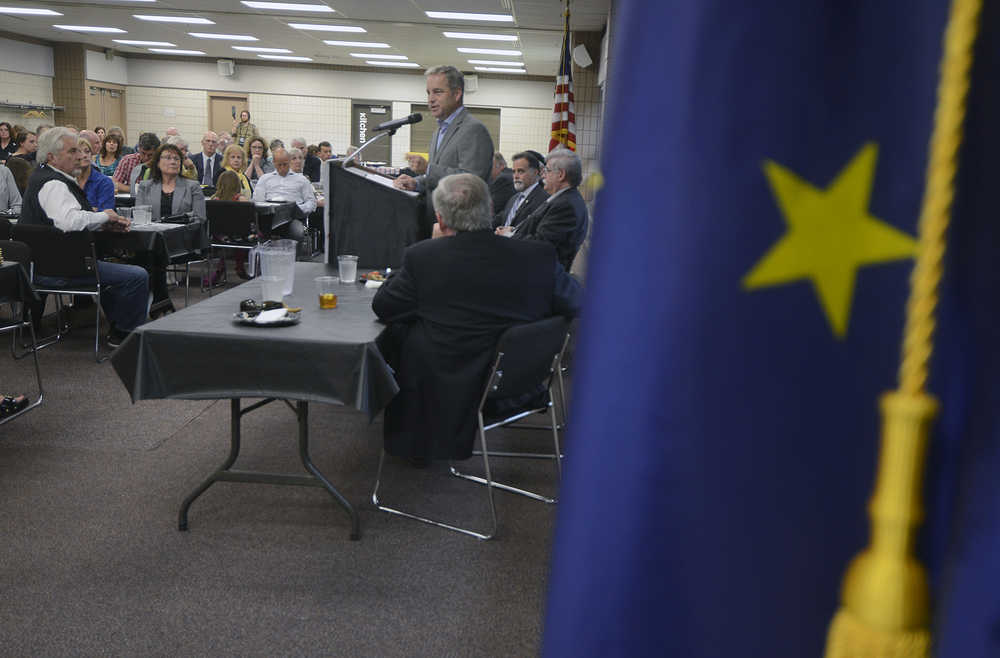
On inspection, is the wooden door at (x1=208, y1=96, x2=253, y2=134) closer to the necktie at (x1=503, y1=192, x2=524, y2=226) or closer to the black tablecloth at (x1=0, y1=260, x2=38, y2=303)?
the necktie at (x1=503, y1=192, x2=524, y2=226)

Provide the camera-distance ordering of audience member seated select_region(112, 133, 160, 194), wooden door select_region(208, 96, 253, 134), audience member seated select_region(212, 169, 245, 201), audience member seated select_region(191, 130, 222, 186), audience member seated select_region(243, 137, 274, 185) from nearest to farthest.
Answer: audience member seated select_region(112, 133, 160, 194) < audience member seated select_region(212, 169, 245, 201) < audience member seated select_region(191, 130, 222, 186) < audience member seated select_region(243, 137, 274, 185) < wooden door select_region(208, 96, 253, 134)

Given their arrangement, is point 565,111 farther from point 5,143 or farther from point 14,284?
point 5,143

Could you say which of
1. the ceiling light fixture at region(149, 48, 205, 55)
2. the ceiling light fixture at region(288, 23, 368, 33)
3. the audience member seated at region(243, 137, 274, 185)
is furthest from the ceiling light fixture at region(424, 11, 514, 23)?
the ceiling light fixture at region(149, 48, 205, 55)

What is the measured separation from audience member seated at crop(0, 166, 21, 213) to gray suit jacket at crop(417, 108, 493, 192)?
3.77 metres

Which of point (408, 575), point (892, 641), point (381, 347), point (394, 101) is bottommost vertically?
point (408, 575)

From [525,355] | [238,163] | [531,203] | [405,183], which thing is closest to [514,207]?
[531,203]

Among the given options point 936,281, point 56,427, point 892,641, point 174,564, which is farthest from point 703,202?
point 56,427

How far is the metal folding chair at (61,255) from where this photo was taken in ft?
14.5

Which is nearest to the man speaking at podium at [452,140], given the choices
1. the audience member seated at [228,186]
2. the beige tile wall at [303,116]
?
the audience member seated at [228,186]

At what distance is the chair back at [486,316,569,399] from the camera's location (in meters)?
2.59

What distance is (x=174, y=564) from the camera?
245cm

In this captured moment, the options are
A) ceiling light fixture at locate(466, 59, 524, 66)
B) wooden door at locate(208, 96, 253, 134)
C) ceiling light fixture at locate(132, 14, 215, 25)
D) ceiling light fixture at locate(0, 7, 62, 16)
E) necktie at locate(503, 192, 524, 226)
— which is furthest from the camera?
wooden door at locate(208, 96, 253, 134)

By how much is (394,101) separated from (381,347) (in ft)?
46.1

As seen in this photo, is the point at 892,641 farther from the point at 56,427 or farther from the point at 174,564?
the point at 56,427
